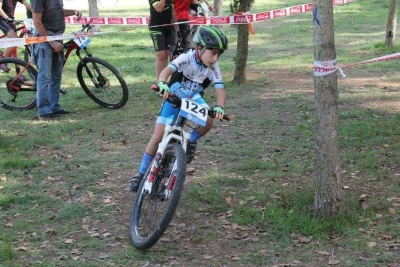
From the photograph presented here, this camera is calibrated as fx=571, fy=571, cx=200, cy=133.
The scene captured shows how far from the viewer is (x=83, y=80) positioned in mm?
9320

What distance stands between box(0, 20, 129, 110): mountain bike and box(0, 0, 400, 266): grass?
10.3 inches

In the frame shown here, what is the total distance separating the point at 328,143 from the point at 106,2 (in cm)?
3132

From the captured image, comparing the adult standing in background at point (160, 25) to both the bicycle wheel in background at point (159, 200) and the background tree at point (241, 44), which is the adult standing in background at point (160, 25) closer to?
the background tree at point (241, 44)

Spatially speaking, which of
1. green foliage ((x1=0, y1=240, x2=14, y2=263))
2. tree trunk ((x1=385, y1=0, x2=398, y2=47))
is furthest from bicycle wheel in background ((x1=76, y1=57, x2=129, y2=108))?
tree trunk ((x1=385, y1=0, x2=398, y2=47))

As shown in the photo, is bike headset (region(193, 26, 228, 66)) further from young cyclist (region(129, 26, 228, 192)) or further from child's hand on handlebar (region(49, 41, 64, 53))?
child's hand on handlebar (region(49, 41, 64, 53))

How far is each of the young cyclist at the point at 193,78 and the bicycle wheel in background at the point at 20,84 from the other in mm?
4402

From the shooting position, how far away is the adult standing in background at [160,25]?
8.91 m

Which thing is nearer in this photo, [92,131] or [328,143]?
[328,143]

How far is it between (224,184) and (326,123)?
1543mm

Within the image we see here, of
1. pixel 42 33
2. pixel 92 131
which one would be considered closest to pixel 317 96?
pixel 92 131

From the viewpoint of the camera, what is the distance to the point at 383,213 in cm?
515

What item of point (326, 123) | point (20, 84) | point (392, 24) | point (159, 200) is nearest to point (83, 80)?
point (20, 84)

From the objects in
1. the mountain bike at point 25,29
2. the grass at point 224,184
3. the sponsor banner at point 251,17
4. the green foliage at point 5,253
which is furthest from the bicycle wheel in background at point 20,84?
the green foliage at point 5,253

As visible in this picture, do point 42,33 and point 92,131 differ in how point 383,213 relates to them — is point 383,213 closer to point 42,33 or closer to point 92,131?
point 92,131
